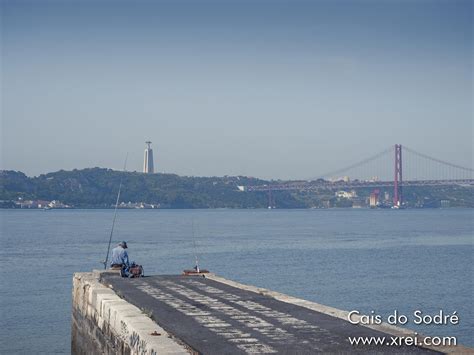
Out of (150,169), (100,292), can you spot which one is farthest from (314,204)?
(100,292)

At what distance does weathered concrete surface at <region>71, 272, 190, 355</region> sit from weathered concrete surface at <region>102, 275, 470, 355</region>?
10.0 inches

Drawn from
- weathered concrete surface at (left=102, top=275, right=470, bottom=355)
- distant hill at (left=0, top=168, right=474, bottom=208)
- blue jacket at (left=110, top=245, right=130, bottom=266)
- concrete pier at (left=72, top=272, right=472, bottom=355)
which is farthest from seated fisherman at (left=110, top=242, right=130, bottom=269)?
distant hill at (left=0, top=168, right=474, bottom=208)

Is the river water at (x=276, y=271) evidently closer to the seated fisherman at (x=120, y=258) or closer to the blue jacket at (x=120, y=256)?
the seated fisherman at (x=120, y=258)

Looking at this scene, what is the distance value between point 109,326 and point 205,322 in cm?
205

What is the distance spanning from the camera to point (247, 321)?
1165 cm

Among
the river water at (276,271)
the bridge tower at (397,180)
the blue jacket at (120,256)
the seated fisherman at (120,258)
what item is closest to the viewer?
the seated fisherman at (120,258)

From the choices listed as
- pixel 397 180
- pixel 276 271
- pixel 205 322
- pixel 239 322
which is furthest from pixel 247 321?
pixel 397 180

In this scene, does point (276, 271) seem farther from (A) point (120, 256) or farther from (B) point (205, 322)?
(B) point (205, 322)

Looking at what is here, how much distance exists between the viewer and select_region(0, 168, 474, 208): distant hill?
489ft

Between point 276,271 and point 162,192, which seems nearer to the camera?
point 276,271

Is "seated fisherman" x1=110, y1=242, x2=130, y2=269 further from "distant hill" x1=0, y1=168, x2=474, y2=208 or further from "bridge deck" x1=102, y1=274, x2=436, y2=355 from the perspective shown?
"distant hill" x1=0, y1=168, x2=474, y2=208

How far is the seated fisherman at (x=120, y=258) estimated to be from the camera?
18.2 meters

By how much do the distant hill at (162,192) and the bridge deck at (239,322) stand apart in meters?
131

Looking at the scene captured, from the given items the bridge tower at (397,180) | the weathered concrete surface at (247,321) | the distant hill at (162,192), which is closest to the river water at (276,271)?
the weathered concrete surface at (247,321)
